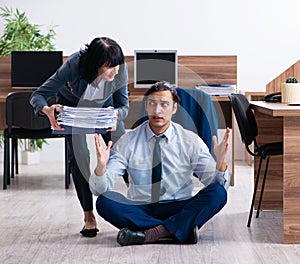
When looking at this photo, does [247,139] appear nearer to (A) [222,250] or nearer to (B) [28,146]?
(A) [222,250]

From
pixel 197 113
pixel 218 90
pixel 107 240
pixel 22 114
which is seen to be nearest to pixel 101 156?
pixel 107 240

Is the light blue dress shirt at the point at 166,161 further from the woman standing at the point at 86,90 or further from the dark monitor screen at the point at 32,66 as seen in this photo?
the dark monitor screen at the point at 32,66

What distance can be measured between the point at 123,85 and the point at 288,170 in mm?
937

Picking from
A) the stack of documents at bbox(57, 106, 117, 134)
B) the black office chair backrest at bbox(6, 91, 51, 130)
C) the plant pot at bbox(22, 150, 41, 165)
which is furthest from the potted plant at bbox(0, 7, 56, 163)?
the stack of documents at bbox(57, 106, 117, 134)

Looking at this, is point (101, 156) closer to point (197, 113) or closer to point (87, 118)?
point (87, 118)

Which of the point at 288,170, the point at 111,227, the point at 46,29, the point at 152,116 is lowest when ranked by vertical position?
the point at 111,227

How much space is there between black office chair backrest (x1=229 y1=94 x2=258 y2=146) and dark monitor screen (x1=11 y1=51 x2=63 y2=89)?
2.31 meters

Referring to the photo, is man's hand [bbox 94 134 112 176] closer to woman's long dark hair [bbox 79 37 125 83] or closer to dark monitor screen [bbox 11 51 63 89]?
woman's long dark hair [bbox 79 37 125 83]

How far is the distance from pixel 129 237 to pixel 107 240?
19 cm

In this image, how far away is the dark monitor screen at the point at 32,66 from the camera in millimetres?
5848

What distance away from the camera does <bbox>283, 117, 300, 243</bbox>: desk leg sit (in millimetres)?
3430

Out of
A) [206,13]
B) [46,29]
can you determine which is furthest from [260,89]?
[46,29]

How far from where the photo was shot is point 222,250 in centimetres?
336

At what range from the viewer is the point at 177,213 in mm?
3557
